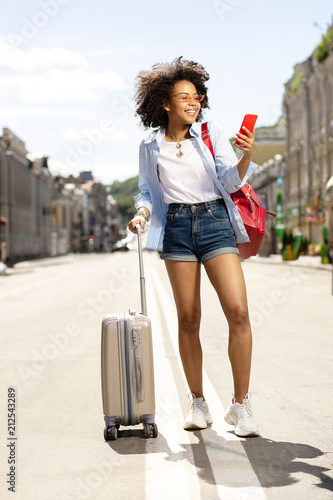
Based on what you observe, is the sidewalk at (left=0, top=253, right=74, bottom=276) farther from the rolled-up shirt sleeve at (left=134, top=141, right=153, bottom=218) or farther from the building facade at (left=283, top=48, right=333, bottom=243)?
the rolled-up shirt sleeve at (left=134, top=141, right=153, bottom=218)

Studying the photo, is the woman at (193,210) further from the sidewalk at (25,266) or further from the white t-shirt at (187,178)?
the sidewalk at (25,266)

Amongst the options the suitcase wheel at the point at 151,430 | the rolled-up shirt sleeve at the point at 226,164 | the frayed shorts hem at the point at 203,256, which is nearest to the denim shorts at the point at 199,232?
the frayed shorts hem at the point at 203,256

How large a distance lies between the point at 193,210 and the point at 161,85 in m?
0.81

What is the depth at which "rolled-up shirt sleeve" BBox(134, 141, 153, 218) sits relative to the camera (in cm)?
483

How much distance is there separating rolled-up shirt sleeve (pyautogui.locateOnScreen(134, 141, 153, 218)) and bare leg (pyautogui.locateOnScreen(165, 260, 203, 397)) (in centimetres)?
39

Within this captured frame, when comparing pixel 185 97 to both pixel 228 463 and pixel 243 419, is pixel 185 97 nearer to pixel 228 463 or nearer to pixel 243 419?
pixel 243 419

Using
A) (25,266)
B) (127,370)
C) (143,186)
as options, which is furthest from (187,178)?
(25,266)

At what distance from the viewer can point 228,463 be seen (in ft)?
Result: 13.1

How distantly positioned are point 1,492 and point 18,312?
10.8 metres

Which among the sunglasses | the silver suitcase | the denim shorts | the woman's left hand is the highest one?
the sunglasses

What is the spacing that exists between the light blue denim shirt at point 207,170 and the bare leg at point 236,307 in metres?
0.25

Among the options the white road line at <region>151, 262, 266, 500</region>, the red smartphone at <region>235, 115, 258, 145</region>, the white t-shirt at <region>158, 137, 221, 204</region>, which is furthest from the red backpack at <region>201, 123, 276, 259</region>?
the white road line at <region>151, 262, 266, 500</region>

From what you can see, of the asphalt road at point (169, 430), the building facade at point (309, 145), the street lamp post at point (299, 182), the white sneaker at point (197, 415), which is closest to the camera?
the asphalt road at point (169, 430)

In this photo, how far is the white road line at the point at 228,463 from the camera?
139 inches
